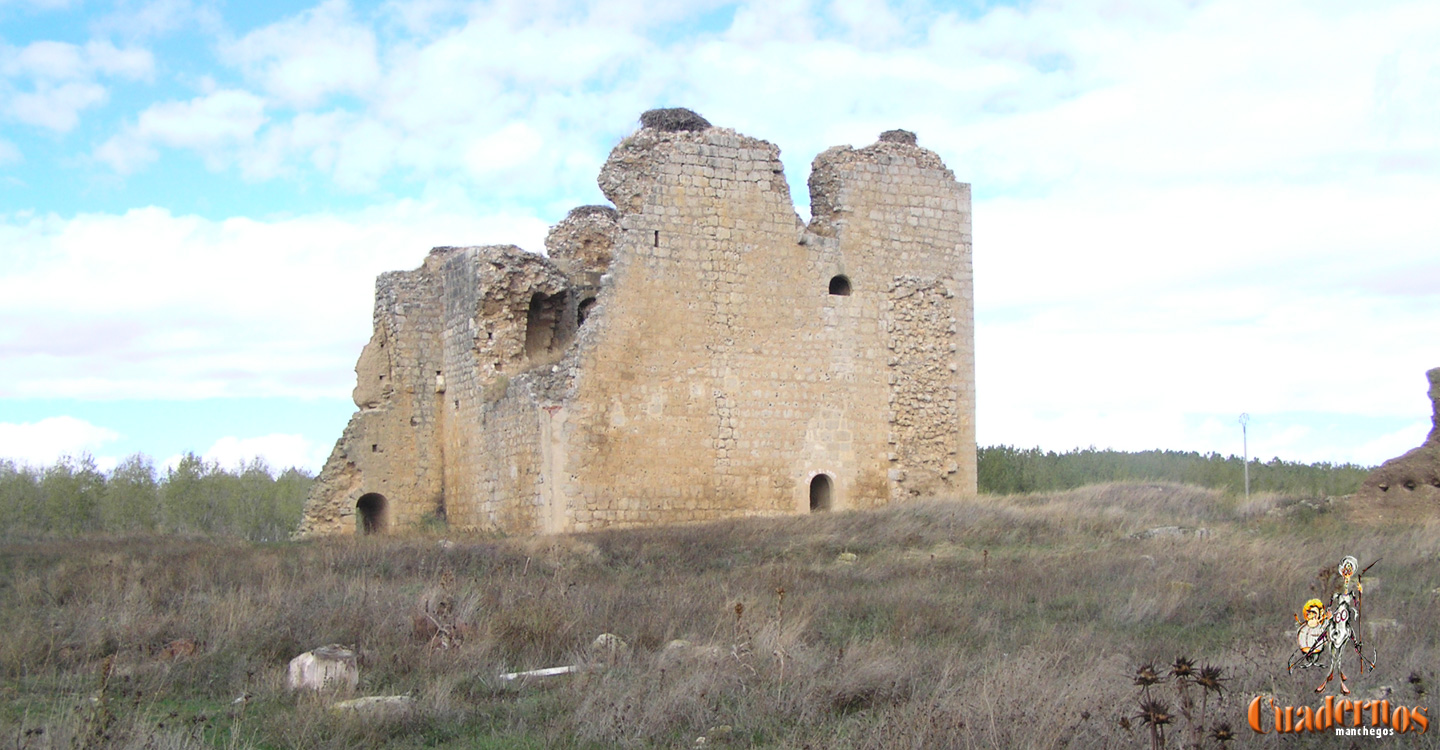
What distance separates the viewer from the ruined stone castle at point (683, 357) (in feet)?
52.2

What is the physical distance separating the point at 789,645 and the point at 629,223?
9.85 meters

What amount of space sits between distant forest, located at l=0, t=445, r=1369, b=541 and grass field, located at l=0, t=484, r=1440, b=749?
16.4 meters

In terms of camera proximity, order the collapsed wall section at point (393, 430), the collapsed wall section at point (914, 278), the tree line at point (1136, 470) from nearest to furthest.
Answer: the collapsed wall section at point (914, 278) → the collapsed wall section at point (393, 430) → the tree line at point (1136, 470)

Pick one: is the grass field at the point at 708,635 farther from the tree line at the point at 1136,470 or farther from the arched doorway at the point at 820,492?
the tree line at the point at 1136,470

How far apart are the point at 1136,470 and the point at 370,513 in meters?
22.6

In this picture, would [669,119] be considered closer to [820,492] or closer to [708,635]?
[820,492]

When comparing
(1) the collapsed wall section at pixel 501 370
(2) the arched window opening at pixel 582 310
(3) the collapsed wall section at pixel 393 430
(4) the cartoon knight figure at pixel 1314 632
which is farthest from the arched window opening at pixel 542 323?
(4) the cartoon knight figure at pixel 1314 632

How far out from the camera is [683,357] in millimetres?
16328

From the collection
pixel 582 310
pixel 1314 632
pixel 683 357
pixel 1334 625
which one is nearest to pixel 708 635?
pixel 1314 632

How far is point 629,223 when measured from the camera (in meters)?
16.1

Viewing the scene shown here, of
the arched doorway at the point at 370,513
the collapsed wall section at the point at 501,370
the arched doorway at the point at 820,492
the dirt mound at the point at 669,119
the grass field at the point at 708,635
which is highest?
the dirt mound at the point at 669,119

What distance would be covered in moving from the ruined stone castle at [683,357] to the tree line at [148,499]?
14.1m

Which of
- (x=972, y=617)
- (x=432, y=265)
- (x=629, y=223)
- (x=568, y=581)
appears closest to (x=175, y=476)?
(x=432, y=265)

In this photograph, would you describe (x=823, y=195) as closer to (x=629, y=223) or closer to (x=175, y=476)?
(x=629, y=223)
